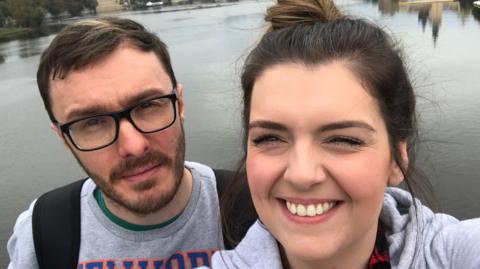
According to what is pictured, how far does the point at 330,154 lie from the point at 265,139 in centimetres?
16

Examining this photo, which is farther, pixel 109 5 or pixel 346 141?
pixel 109 5

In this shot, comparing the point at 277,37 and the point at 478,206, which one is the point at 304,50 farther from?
the point at 478,206

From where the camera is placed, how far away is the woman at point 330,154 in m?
1.00

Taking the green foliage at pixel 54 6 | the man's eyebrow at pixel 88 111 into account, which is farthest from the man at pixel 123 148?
the green foliage at pixel 54 6

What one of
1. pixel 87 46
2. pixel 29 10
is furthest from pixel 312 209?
pixel 29 10

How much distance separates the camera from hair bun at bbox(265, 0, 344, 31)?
1209 millimetres

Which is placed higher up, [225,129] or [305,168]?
[305,168]

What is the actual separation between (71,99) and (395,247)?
1104 mm

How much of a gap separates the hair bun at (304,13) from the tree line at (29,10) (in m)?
50.4

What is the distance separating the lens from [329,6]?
1.24 metres

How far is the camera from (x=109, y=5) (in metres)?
71.2

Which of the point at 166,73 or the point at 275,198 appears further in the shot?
the point at 166,73

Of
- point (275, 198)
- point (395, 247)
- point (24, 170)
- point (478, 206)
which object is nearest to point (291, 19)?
point (275, 198)

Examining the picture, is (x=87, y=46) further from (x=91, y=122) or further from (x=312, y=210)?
(x=312, y=210)
